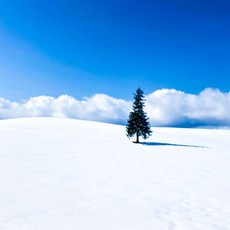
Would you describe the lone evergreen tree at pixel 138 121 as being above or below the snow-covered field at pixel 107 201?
above

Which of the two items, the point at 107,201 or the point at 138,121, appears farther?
the point at 138,121

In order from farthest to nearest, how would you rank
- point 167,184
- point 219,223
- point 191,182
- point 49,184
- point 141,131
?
point 141,131
point 191,182
point 167,184
point 49,184
point 219,223

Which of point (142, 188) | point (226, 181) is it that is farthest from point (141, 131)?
point (142, 188)

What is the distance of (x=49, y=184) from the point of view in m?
10.1

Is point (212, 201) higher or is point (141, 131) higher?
point (141, 131)

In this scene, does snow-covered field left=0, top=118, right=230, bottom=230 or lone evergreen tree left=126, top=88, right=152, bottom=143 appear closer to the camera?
snow-covered field left=0, top=118, right=230, bottom=230

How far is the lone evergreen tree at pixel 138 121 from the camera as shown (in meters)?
46.0

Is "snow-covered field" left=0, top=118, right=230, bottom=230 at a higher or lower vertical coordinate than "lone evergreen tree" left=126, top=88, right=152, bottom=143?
lower

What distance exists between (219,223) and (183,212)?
3.51 feet

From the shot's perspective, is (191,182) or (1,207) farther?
(191,182)

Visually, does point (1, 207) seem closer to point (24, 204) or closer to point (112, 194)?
point (24, 204)

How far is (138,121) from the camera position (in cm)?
4644

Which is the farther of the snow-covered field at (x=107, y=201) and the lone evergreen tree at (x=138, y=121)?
the lone evergreen tree at (x=138, y=121)

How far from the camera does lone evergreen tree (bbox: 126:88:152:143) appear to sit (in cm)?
4600
